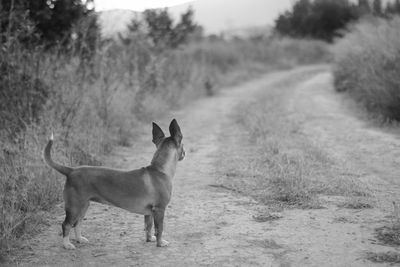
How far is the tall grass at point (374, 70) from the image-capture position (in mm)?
11180

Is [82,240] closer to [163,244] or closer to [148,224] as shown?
[148,224]

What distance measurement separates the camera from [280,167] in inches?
277

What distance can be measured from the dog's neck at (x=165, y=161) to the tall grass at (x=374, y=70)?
7407 millimetres

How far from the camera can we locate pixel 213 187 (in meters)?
6.77

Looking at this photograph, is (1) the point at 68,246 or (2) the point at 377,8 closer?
(1) the point at 68,246

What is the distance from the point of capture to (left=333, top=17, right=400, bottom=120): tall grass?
11180 millimetres

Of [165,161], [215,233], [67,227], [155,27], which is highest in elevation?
[155,27]

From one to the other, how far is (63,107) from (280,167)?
12.4 feet

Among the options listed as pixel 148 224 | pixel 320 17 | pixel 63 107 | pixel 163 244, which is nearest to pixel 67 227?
pixel 148 224

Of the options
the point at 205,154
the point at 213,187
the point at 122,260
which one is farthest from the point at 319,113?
the point at 122,260

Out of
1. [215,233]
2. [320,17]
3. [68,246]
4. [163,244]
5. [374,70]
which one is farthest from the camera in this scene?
[320,17]

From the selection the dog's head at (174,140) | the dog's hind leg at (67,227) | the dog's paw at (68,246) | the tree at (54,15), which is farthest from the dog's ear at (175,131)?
the tree at (54,15)

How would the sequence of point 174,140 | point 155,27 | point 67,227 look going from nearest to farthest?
point 67,227
point 174,140
point 155,27

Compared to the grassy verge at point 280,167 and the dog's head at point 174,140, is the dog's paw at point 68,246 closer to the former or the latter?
the dog's head at point 174,140
